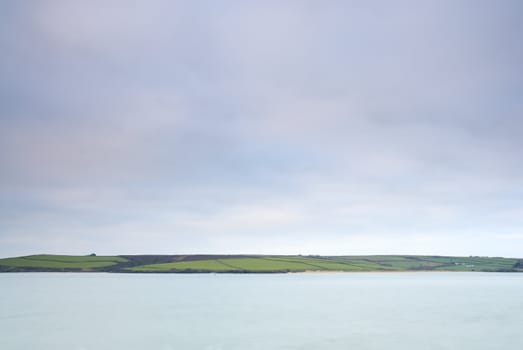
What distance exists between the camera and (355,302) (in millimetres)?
49500

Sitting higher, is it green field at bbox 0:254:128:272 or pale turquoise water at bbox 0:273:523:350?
green field at bbox 0:254:128:272

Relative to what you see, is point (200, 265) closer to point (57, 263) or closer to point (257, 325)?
point (57, 263)

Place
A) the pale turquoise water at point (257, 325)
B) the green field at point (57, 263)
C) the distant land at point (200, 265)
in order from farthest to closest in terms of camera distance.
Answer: the green field at point (57, 263) → the distant land at point (200, 265) → the pale turquoise water at point (257, 325)

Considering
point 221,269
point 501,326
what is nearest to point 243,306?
point 501,326

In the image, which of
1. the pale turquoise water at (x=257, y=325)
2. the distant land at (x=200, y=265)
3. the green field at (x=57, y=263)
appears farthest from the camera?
the green field at (x=57, y=263)

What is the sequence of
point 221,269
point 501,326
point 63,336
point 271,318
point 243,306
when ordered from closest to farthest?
point 63,336
point 501,326
point 271,318
point 243,306
point 221,269

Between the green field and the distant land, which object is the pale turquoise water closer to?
the distant land

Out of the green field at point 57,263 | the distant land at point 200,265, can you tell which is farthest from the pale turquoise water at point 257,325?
the green field at point 57,263

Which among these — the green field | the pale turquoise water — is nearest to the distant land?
the green field

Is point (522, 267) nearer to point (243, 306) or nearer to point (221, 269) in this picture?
point (221, 269)

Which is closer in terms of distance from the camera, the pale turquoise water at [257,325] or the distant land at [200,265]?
the pale turquoise water at [257,325]

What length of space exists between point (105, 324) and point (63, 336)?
16.5 ft

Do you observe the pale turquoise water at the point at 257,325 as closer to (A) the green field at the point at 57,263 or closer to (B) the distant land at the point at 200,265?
(B) the distant land at the point at 200,265

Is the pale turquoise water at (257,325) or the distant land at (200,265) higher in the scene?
the distant land at (200,265)
